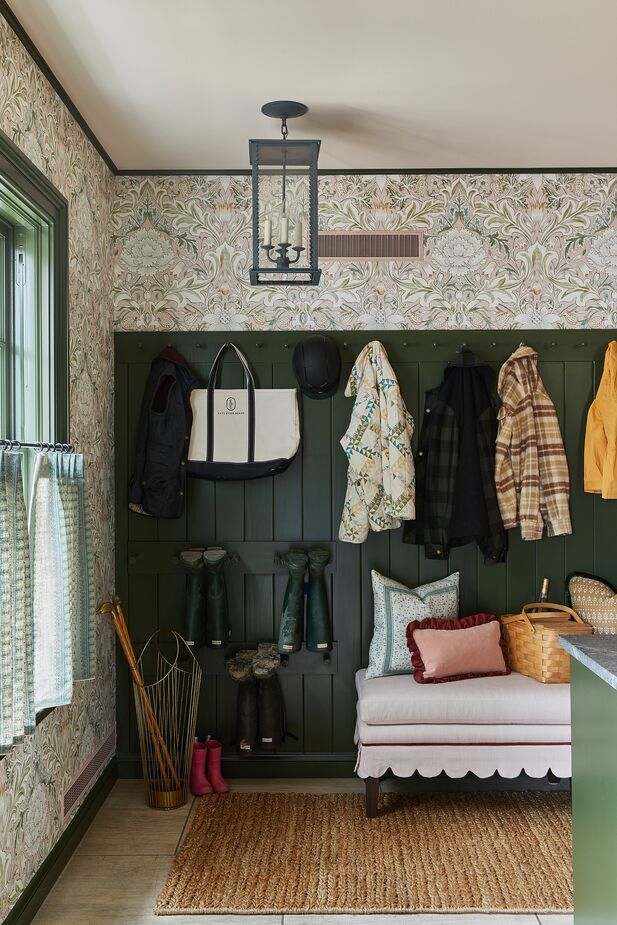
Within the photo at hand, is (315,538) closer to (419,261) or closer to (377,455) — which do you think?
(377,455)

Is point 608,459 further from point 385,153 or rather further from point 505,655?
point 385,153

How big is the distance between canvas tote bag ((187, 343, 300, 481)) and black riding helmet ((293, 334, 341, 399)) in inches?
4.7

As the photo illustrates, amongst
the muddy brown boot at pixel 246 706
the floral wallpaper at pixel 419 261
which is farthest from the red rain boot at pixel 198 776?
the floral wallpaper at pixel 419 261

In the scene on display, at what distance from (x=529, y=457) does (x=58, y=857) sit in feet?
8.27

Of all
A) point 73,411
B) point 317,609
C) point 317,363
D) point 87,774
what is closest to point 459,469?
point 317,363

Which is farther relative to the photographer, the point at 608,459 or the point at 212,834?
the point at 608,459

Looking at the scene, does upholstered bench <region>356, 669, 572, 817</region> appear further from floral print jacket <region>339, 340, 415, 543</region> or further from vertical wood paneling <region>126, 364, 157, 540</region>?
vertical wood paneling <region>126, 364, 157, 540</region>

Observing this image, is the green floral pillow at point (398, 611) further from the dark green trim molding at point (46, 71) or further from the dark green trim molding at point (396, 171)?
the dark green trim molding at point (46, 71)

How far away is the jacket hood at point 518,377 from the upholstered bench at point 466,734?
1.32 m

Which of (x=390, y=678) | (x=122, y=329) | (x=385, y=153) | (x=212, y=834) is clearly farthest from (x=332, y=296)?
(x=212, y=834)

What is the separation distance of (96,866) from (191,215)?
9.30 feet

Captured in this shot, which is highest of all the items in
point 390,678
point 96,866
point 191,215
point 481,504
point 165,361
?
point 191,215

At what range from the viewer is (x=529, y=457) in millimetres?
3793

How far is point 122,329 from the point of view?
3.97 m
